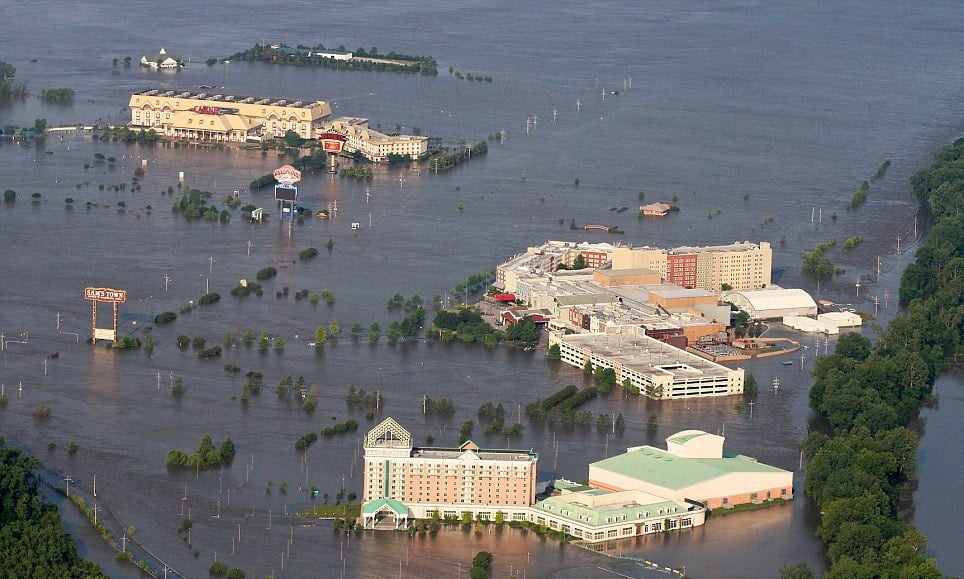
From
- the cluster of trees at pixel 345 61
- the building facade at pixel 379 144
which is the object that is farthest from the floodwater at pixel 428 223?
the building facade at pixel 379 144

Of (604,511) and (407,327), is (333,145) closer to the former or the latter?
(407,327)

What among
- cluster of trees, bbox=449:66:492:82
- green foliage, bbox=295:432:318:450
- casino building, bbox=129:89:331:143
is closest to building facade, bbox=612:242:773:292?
green foliage, bbox=295:432:318:450

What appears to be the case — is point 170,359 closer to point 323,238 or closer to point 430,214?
point 323,238

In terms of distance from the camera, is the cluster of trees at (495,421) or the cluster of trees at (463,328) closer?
the cluster of trees at (495,421)

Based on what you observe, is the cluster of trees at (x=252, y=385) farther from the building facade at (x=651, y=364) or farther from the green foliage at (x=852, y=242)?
the green foliage at (x=852, y=242)

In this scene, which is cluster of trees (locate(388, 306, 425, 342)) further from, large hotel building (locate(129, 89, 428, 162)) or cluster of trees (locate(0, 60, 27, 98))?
cluster of trees (locate(0, 60, 27, 98))

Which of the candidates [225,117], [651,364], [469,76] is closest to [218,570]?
[651,364]
